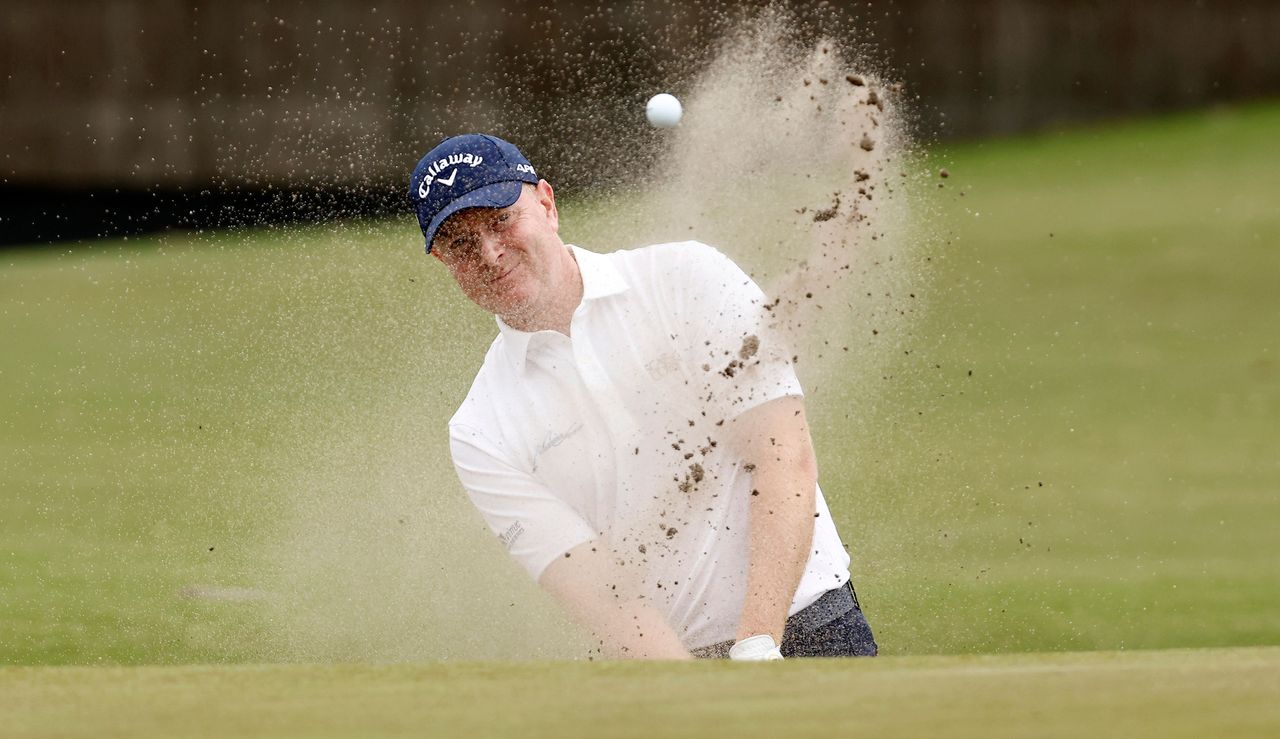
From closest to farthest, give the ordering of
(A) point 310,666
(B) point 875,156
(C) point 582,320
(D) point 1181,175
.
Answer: (A) point 310,666
(C) point 582,320
(B) point 875,156
(D) point 1181,175

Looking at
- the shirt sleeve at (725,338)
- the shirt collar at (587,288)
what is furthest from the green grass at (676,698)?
the shirt collar at (587,288)

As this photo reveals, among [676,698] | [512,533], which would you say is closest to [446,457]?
[512,533]

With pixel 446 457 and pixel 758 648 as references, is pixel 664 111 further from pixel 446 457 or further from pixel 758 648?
pixel 758 648

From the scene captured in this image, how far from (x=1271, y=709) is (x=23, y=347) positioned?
26.9 feet

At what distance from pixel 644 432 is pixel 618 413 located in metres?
0.07

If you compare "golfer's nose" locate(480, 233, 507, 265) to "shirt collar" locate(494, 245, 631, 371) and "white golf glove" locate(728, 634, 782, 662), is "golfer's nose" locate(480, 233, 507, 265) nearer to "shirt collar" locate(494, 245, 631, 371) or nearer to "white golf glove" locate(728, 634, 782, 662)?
"shirt collar" locate(494, 245, 631, 371)

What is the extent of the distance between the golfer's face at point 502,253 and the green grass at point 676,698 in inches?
46.0

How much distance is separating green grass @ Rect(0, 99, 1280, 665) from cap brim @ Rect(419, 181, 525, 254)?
4.14 feet

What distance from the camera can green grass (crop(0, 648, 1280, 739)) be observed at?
2.06m

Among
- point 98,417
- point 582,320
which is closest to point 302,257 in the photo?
point 98,417

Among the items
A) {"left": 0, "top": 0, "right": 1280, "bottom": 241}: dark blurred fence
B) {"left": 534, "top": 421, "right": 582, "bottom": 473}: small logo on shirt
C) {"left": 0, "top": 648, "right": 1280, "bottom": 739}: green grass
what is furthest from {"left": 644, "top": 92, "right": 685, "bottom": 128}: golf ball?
{"left": 0, "top": 0, "right": 1280, "bottom": 241}: dark blurred fence

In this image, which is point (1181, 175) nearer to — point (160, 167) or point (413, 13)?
point (413, 13)

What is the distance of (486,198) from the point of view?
3406mm

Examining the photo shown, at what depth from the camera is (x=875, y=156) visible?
4.50 metres
